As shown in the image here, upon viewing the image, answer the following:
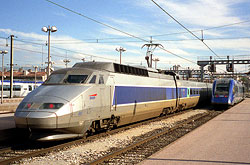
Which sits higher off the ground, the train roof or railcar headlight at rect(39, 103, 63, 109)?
the train roof

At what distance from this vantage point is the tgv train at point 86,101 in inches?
329

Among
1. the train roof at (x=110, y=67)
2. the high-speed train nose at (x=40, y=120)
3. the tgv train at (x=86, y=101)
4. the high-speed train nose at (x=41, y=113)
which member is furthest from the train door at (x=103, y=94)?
the high-speed train nose at (x=40, y=120)

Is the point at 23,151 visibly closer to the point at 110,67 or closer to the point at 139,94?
the point at 110,67

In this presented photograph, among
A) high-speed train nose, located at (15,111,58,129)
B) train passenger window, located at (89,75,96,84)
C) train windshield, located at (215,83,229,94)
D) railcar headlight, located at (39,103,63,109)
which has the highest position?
train passenger window, located at (89,75,96,84)

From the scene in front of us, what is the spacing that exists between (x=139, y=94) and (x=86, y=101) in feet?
15.3

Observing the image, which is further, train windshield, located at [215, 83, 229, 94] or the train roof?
train windshield, located at [215, 83, 229, 94]

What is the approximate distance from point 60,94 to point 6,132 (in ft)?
10.5

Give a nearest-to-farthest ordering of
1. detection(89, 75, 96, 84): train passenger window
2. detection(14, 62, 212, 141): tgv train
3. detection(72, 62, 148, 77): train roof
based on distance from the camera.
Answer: detection(14, 62, 212, 141): tgv train < detection(89, 75, 96, 84): train passenger window < detection(72, 62, 148, 77): train roof

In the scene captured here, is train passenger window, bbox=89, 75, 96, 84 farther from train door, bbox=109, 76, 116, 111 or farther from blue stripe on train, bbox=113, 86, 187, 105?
blue stripe on train, bbox=113, 86, 187, 105

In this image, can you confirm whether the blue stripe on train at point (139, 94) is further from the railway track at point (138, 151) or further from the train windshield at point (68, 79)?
the railway track at point (138, 151)

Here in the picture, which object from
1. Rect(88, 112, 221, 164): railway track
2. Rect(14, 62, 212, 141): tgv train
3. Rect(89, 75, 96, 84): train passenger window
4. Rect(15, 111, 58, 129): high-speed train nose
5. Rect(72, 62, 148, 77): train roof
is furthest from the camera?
Rect(72, 62, 148, 77): train roof

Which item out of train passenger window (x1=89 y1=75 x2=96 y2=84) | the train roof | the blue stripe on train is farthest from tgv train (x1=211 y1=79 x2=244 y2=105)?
train passenger window (x1=89 y1=75 x2=96 y2=84)

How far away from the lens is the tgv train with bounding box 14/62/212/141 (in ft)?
27.5

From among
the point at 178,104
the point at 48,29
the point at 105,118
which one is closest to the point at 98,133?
the point at 105,118
